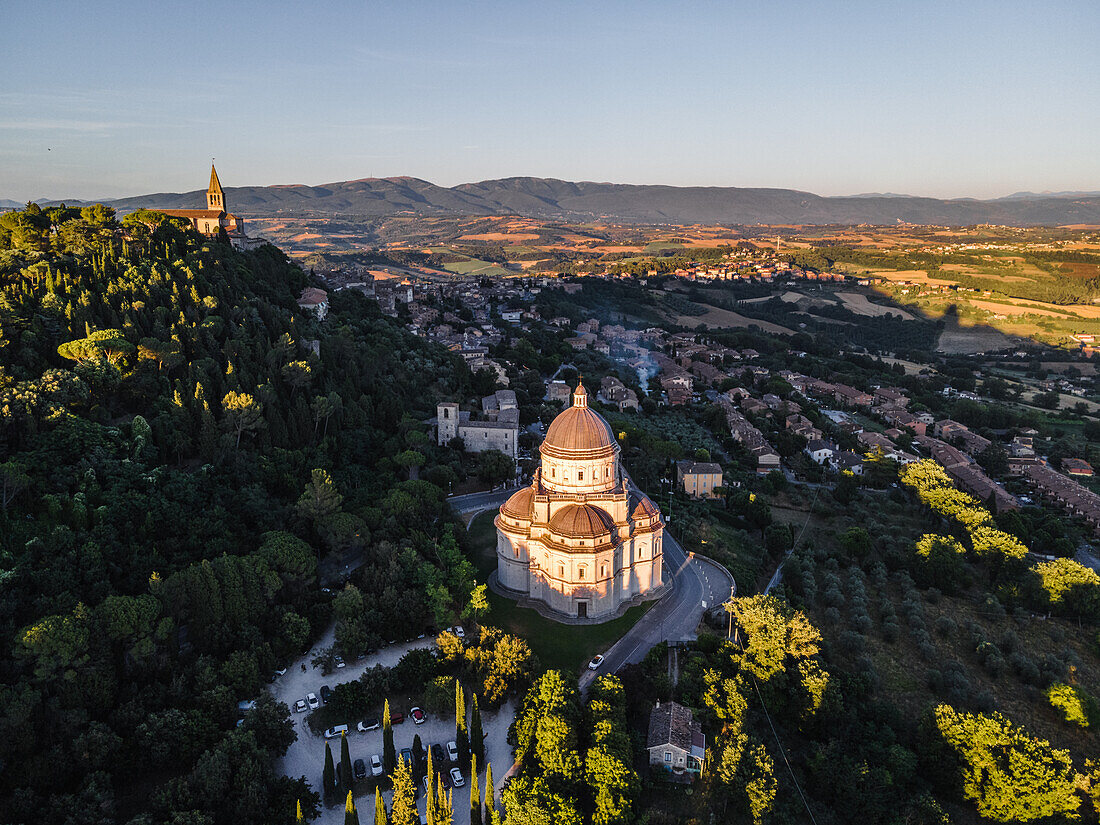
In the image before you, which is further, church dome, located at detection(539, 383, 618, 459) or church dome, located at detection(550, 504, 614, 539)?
church dome, located at detection(539, 383, 618, 459)

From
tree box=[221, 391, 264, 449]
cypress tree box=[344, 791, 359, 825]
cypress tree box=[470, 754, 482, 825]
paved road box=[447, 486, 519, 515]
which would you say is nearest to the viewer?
cypress tree box=[344, 791, 359, 825]

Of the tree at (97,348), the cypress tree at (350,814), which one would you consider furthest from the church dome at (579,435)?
the tree at (97,348)

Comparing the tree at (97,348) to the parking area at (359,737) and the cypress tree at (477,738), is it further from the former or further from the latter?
the cypress tree at (477,738)

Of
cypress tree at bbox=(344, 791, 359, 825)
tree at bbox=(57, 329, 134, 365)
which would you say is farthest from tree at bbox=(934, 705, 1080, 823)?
tree at bbox=(57, 329, 134, 365)

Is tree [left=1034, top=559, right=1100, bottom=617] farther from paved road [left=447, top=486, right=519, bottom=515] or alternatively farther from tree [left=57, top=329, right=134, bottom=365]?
tree [left=57, top=329, right=134, bottom=365]

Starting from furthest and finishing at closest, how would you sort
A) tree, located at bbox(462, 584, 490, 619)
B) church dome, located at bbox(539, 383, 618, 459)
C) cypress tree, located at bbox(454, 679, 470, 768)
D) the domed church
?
church dome, located at bbox(539, 383, 618, 459) → the domed church → tree, located at bbox(462, 584, 490, 619) → cypress tree, located at bbox(454, 679, 470, 768)

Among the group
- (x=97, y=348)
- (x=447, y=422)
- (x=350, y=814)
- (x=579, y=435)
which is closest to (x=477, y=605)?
(x=579, y=435)

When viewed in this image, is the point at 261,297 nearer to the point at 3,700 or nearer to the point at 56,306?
the point at 56,306
